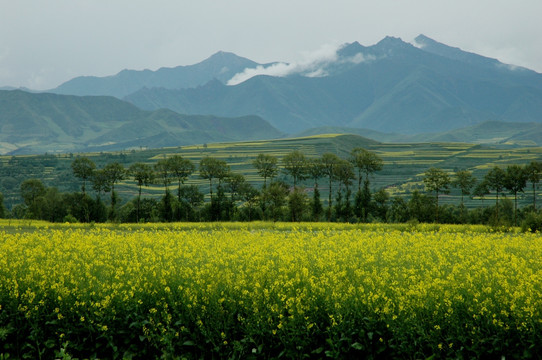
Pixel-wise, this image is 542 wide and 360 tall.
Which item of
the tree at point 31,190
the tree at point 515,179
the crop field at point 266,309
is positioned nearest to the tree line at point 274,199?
the tree at point 515,179

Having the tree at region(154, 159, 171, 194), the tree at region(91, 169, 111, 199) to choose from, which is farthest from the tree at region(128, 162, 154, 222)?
the tree at region(91, 169, 111, 199)

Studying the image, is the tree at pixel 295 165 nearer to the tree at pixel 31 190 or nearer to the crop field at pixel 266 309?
the tree at pixel 31 190

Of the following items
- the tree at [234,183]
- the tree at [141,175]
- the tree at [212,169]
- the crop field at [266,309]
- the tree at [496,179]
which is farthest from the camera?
the tree at [234,183]

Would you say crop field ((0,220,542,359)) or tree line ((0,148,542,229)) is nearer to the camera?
crop field ((0,220,542,359))

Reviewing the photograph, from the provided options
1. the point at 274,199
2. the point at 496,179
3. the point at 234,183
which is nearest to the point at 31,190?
the point at 234,183

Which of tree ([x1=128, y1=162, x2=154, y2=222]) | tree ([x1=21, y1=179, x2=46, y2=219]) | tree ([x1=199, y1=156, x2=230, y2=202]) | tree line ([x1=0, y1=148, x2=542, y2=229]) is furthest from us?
tree ([x1=21, y1=179, x2=46, y2=219])

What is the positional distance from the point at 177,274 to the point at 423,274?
5746 millimetres

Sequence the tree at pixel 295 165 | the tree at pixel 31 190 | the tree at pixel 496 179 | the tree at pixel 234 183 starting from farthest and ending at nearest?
the tree at pixel 31 190 → the tree at pixel 295 165 → the tree at pixel 234 183 → the tree at pixel 496 179

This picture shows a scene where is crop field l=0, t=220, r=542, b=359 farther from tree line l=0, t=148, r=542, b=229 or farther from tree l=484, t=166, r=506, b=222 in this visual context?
tree l=484, t=166, r=506, b=222

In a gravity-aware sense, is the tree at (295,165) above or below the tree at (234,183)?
above

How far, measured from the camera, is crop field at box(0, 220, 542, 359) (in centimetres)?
936

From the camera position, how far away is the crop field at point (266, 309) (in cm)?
936

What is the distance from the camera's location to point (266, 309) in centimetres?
993

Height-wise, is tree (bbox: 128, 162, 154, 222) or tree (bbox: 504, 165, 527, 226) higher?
tree (bbox: 128, 162, 154, 222)
